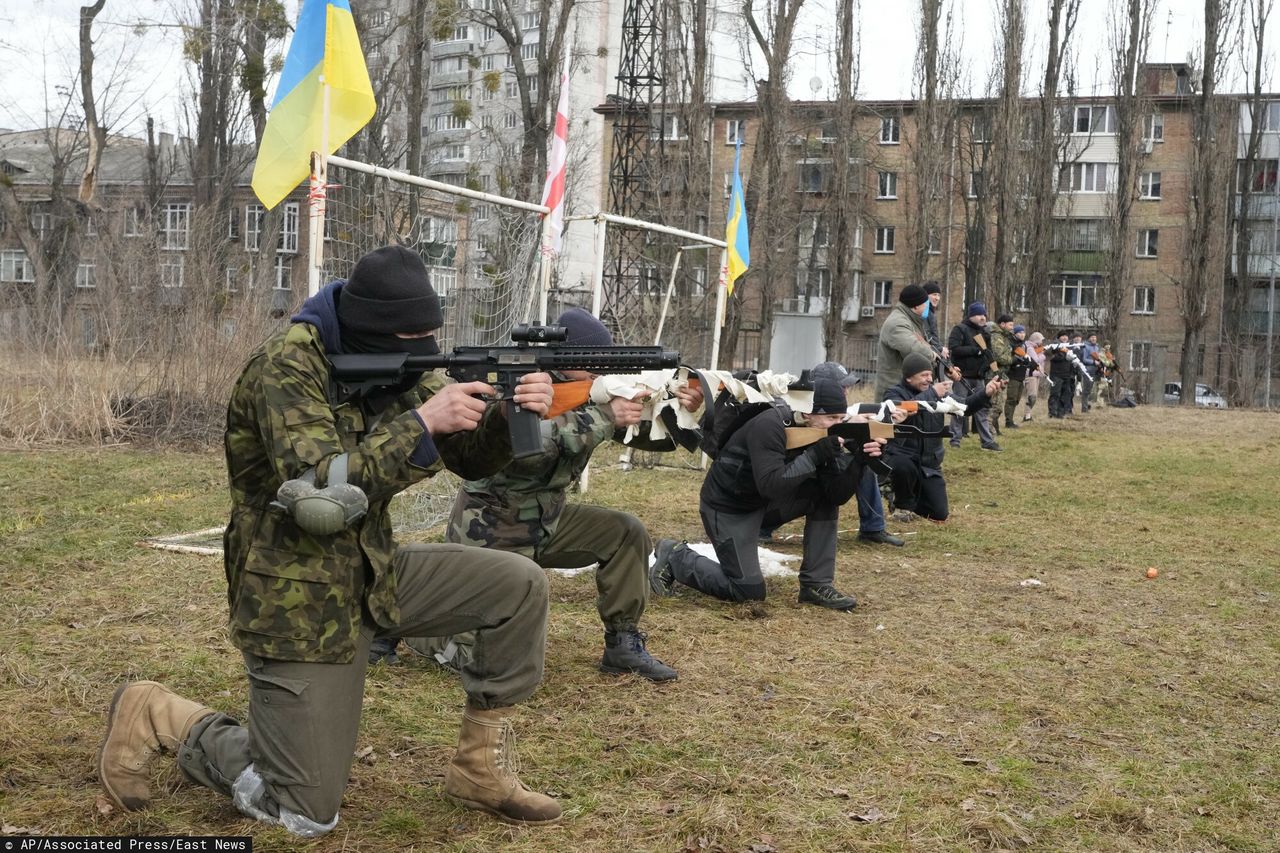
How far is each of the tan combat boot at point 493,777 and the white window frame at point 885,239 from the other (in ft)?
170

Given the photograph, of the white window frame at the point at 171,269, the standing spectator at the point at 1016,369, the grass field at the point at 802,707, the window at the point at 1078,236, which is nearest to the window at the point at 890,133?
the window at the point at 1078,236

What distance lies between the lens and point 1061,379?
23875 millimetres

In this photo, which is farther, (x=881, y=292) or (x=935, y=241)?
(x=881, y=292)

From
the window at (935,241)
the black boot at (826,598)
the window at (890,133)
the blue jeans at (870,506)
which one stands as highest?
the window at (890,133)

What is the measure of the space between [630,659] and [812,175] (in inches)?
1750

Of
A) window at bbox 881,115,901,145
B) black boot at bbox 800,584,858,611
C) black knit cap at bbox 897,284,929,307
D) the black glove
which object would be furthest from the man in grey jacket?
window at bbox 881,115,901,145

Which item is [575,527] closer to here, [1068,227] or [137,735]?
[137,735]

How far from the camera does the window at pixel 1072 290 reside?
5281 cm

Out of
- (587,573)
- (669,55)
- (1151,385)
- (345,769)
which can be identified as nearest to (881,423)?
(587,573)

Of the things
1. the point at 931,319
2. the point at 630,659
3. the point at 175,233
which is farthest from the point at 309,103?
the point at 175,233

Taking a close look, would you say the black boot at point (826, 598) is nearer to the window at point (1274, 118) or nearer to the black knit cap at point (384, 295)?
the black knit cap at point (384, 295)

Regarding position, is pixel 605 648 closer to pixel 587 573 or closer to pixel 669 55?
pixel 587 573

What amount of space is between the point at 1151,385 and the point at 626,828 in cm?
4376

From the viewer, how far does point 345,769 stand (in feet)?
12.0
